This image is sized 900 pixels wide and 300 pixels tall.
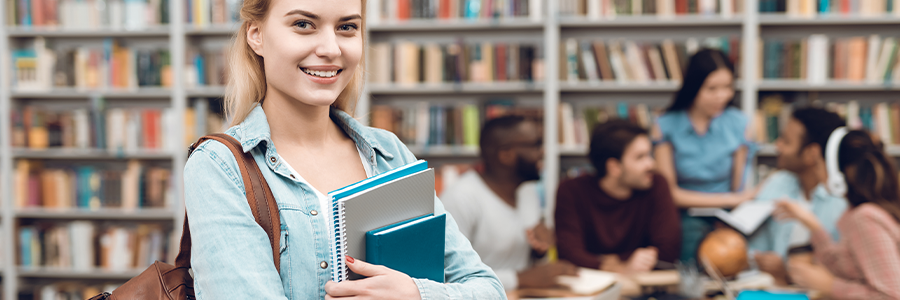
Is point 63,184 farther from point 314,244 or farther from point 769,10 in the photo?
point 769,10

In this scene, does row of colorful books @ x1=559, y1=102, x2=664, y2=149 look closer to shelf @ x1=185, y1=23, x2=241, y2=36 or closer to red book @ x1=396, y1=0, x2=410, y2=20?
red book @ x1=396, y1=0, x2=410, y2=20

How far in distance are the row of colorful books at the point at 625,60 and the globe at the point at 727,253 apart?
1.64 metres

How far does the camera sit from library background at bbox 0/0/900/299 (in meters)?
3.41

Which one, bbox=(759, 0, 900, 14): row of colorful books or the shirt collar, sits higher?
bbox=(759, 0, 900, 14): row of colorful books

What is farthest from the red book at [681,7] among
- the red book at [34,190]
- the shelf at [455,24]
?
the red book at [34,190]

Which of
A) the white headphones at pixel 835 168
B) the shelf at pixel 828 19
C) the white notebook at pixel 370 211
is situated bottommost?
the white headphones at pixel 835 168

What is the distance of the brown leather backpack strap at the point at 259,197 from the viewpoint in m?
0.77

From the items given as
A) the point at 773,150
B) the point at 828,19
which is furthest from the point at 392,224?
the point at 828,19

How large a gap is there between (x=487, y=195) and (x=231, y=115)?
1.54 metres

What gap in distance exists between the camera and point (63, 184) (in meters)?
3.71

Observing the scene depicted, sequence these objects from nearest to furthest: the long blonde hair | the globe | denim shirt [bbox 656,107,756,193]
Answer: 1. the long blonde hair
2. the globe
3. denim shirt [bbox 656,107,756,193]

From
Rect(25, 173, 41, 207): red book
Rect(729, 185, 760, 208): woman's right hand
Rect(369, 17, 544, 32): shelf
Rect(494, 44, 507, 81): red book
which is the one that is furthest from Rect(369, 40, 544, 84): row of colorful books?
Rect(25, 173, 41, 207): red book

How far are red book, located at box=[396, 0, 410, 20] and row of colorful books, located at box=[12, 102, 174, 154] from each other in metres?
1.48

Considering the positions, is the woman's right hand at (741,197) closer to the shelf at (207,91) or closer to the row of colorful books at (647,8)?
the row of colorful books at (647,8)
